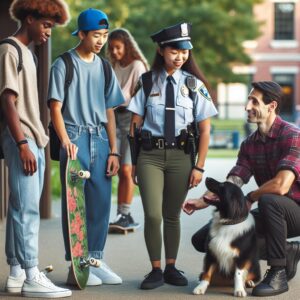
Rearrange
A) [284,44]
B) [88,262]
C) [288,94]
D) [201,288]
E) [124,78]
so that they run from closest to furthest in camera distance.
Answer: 1. [201,288]
2. [88,262]
3. [124,78]
4. [288,94]
5. [284,44]

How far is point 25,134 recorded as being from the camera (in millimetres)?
6238

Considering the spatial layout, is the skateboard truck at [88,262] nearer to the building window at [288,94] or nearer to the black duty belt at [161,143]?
the black duty belt at [161,143]

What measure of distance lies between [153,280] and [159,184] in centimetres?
70

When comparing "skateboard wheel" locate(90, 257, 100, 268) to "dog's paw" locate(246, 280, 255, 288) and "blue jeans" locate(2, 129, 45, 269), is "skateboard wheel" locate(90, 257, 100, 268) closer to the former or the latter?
"blue jeans" locate(2, 129, 45, 269)

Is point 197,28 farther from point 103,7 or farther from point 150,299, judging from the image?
point 150,299

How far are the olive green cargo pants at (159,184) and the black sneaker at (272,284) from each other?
0.77 metres

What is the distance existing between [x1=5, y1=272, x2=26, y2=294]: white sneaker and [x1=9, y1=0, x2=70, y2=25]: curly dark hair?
70.7 inches

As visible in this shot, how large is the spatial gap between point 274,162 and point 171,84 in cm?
94

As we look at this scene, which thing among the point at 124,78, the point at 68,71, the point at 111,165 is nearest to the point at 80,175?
the point at 111,165

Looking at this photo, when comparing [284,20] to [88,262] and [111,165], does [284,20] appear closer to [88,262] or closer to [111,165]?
[111,165]

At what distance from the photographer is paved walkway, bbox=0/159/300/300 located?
6.60m

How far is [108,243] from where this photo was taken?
355 inches

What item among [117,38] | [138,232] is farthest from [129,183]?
[117,38]

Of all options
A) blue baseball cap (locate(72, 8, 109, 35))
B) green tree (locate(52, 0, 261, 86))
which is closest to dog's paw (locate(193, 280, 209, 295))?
blue baseball cap (locate(72, 8, 109, 35))
